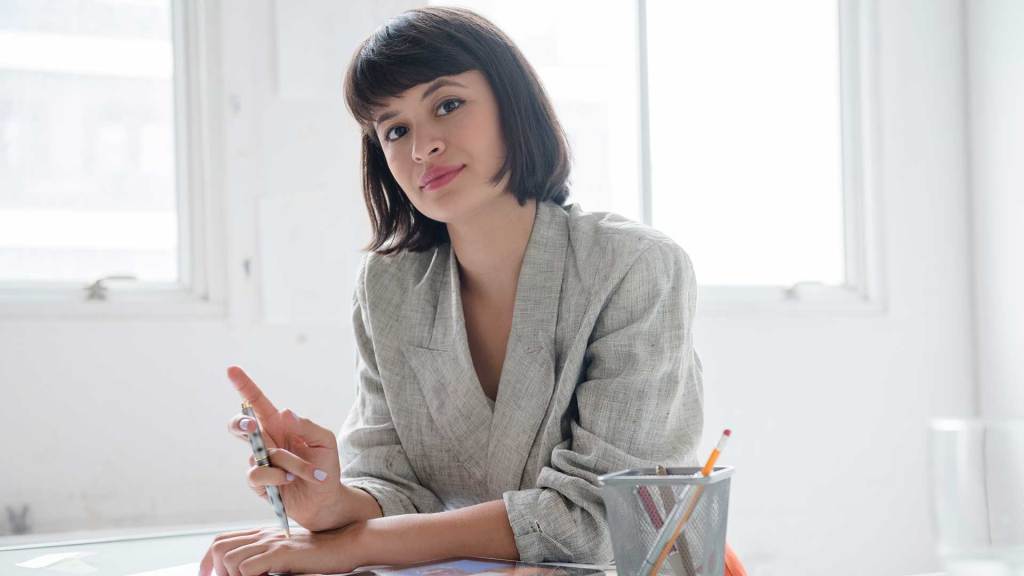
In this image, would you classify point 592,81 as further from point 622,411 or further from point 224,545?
point 224,545

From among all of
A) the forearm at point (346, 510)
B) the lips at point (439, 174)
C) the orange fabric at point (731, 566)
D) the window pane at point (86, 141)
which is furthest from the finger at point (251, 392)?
the window pane at point (86, 141)

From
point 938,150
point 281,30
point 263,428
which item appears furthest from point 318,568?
point 938,150

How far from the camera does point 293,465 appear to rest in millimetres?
1051

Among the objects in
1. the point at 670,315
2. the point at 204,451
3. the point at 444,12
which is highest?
the point at 444,12

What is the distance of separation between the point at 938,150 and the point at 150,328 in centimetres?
213

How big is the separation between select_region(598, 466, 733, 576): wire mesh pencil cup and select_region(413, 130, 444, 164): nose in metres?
0.62

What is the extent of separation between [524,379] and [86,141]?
54.5 inches

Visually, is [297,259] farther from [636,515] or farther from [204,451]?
A: [636,515]

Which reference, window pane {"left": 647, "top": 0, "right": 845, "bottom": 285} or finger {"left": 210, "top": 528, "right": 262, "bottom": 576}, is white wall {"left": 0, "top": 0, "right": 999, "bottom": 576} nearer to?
window pane {"left": 647, "top": 0, "right": 845, "bottom": 285}

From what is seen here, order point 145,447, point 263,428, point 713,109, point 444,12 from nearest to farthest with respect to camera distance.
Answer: point 263,428, point 444,12, point 145,447, point 713,109

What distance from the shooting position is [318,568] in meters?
0.97

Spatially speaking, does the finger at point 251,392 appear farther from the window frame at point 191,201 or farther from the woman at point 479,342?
the window frame at point 191,201

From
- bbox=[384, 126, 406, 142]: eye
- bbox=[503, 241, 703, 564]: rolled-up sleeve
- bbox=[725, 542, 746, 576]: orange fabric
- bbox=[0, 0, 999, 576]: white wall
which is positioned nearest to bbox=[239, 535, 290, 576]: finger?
bbox=[503, 241, 703, 564]: rolled-up sleeve

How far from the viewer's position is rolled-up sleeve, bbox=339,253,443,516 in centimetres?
125
